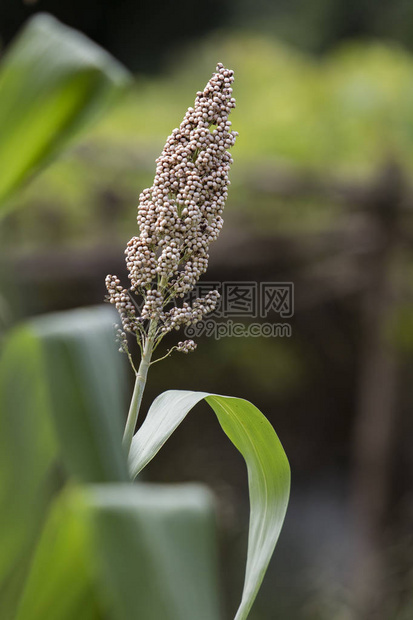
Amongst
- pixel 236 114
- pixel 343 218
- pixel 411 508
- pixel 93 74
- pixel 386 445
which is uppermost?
pixel 236 114

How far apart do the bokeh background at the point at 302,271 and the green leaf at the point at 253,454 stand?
1673 millimetres

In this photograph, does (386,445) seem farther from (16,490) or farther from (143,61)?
(16,490)

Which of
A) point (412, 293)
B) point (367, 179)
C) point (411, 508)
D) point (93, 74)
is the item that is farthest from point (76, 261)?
point (93, 74)

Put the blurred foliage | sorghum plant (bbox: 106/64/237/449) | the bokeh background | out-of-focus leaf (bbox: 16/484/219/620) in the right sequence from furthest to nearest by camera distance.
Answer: the blurred foliage, the bokeh background, sorghum plant (bbox: 106/64/237/449), out-of-focus leaf (bbox: 16/484/219/620)

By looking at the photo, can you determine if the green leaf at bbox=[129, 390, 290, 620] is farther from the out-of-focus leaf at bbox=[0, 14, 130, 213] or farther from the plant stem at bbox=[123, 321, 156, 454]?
the out-of-focus leaf at bbox=[0, 14, 130, 213]

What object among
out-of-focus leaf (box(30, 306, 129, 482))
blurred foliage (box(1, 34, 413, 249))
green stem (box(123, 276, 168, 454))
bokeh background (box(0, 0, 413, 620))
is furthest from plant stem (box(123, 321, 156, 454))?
blurred foliage (box(1, 34, 413, 249))

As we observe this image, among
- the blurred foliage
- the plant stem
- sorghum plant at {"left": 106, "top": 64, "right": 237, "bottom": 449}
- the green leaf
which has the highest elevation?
the blurred foliage

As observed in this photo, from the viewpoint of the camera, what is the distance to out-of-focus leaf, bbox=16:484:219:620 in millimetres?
168

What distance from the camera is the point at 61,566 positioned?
0.20 metres

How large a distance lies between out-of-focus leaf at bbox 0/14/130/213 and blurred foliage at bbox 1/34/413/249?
1885mm

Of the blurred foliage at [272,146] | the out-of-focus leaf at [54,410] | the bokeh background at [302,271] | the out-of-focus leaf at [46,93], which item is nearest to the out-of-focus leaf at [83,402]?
the out-of-focus leaf at [54,410]

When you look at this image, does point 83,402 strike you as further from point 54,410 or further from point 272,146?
point 272,146

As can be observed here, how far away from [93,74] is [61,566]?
17 cm

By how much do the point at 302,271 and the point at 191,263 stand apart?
1.97 meters
